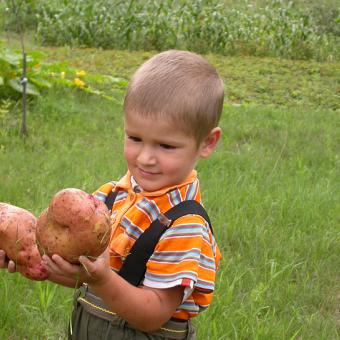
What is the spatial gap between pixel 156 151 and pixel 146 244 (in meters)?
0.26

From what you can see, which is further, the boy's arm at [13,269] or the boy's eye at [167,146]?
the boy's arm at [13,269]

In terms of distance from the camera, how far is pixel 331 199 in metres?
4.53

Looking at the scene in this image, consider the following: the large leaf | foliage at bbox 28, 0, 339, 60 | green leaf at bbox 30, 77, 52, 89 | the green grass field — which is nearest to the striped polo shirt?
the green grass field

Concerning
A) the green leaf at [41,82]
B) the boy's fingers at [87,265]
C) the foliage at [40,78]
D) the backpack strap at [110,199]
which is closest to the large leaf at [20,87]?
the foliage at [40,78]

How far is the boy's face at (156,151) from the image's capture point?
190 cm

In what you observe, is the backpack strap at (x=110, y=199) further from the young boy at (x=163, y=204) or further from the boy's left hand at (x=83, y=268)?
the boy's left hand at (x=83, y=268)

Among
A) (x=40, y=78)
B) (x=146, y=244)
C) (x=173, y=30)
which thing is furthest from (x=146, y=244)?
(x=173, y=30)

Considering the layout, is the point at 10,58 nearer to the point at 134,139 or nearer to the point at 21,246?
the point at 21,246

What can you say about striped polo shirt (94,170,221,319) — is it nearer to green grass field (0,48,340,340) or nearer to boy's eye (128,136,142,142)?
boy's eye (128,136,142,142)

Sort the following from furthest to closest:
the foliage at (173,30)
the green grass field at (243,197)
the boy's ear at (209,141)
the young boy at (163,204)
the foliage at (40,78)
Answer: the foliage at (173,30), the foliage at (40,78), the green grass field at (243,197), the boy's ear at (209,141), the young boy at (163,204)

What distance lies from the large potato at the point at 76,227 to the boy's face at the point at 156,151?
0.58ft

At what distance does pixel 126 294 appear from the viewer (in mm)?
1854

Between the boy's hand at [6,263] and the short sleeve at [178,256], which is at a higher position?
the short sleeve at [178,256]

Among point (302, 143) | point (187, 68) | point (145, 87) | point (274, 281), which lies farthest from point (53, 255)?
point (302, 143)
